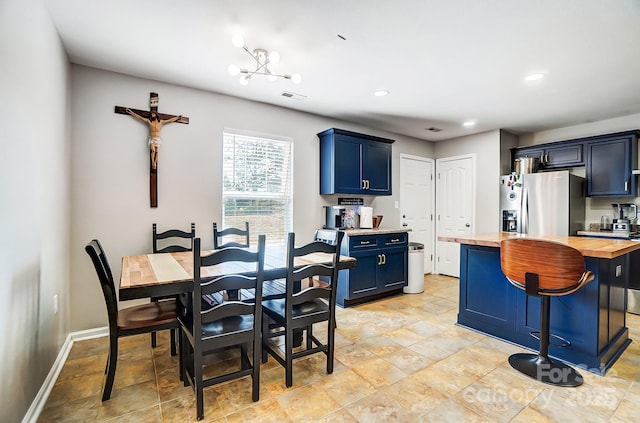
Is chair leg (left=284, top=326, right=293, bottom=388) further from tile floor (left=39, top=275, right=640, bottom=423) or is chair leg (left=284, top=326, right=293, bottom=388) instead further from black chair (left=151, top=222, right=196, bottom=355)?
black chair (left=151, top=222, right=196, bottom=355)

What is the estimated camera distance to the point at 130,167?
9.88 ft

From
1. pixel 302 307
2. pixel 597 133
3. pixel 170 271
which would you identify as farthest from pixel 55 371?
pixel 597 133

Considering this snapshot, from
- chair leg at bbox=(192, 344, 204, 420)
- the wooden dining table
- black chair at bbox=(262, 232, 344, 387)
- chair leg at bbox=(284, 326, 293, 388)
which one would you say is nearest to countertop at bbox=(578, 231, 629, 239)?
the wooden dining table

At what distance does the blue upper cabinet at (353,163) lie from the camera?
4083 mm

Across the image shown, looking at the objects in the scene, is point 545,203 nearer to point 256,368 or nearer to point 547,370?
point 547,370

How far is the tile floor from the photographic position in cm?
180

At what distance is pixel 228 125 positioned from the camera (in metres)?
3.55

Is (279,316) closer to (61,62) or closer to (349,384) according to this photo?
(349,384)

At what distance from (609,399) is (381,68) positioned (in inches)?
116

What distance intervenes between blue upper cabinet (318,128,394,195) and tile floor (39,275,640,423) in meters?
2.06

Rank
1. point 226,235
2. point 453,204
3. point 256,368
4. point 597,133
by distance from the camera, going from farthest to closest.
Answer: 1. point 453,204
2. point 597,133
3. point 226,235
4. point 256,368

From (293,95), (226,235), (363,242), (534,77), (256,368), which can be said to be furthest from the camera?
(363,242)

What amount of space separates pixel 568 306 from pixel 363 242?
81.7 inches

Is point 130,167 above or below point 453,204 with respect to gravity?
above
